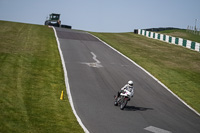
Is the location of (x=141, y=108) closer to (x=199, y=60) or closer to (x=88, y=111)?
(x=88, y=111)

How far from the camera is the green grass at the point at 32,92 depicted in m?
10.3

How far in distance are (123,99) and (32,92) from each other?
5077 mm

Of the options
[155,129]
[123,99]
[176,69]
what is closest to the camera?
[155,129]

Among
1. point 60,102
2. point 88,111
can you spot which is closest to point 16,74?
point 60,102

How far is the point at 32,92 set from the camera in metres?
14.4

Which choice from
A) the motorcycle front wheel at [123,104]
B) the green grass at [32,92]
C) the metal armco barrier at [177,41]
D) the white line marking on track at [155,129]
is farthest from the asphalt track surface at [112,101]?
the metal armco barrier at [177,41]

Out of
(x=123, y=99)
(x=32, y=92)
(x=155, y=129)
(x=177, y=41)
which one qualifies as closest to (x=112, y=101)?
(x=123, y=99)

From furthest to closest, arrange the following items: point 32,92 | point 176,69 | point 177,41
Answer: point 177,41 → point 176,69 → point 32,92

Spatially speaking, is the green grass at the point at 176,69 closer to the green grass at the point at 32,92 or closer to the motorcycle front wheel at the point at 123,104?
the motorcycle front wheel at the point at 123,104

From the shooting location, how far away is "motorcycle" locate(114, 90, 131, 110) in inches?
543

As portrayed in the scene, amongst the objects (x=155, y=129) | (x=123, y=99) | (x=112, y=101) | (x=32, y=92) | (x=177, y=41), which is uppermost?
(x=177, y=41)

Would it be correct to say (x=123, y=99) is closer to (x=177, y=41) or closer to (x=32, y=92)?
(x=32, y=92)

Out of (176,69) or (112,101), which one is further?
(176,69)

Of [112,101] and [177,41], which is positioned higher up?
[177,41]
